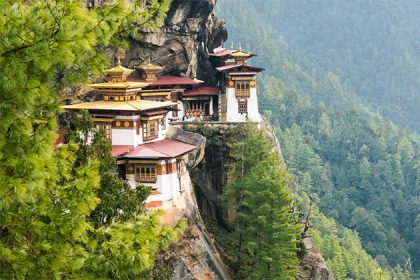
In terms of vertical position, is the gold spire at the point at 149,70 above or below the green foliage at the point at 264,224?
above

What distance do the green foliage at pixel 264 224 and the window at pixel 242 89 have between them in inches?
355

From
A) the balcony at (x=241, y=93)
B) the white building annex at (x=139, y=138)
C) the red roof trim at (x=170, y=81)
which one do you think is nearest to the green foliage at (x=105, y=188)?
the white building annex at (x=139, y=138)

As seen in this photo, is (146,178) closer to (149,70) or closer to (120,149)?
(120,149)

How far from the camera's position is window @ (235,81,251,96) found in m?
41.8

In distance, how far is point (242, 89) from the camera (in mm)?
41938

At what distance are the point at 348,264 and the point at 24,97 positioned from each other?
61.1m

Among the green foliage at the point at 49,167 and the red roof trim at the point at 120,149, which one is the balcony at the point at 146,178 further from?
the green foliage at the point at 49,167

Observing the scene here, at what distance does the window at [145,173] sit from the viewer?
29.0m

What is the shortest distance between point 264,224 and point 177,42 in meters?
15.0

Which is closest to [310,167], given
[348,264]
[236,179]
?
[348,264]

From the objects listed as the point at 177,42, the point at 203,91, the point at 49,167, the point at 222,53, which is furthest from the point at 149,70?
the point at 49,167

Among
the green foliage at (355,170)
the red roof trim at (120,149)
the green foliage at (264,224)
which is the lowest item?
the green foliage at (355,170)

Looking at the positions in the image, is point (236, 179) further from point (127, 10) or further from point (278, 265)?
point (127, 10)

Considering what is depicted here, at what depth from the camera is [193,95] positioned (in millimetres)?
42906
